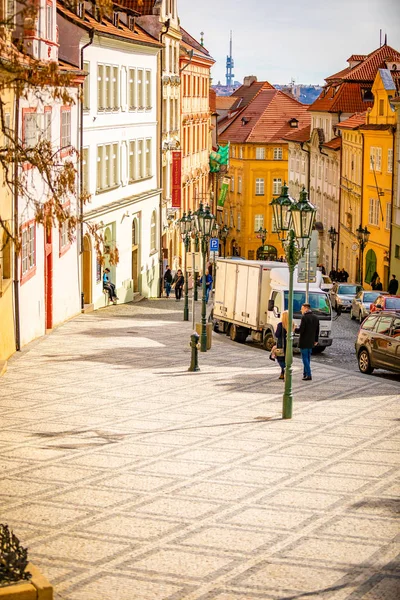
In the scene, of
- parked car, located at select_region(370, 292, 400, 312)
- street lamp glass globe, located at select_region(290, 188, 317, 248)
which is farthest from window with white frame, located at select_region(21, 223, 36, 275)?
parked car, located at select_region(370, 292, 400, 312)

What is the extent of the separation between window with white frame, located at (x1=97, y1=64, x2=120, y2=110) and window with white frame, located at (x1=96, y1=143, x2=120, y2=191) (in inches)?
58.8

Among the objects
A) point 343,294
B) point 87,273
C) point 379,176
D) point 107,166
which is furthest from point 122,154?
point 379,176

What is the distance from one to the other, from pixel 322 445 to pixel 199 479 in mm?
2958

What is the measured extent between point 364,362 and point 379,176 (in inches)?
1329

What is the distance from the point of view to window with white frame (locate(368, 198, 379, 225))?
5934cm

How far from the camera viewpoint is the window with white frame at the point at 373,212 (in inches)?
2336

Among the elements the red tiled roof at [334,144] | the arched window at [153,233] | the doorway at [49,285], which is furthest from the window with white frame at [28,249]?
the red tiled roof at [334,144]

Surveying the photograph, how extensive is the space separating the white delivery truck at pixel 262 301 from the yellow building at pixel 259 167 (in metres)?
63.8

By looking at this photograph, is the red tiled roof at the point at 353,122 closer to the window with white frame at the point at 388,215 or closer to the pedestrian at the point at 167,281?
the window with white frame at the point at 388,215

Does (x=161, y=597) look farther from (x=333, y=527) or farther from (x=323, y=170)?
(x=323, y=170)

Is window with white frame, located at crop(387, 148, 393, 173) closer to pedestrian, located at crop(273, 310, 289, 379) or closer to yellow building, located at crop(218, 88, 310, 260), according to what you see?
pedestrian, located at crop(273, 310, 289, 379)

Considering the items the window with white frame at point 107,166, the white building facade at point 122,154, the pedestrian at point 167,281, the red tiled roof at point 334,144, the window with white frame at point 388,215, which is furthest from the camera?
the red tiled roof at point 334,144

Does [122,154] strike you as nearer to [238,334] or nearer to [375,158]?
[238,334]

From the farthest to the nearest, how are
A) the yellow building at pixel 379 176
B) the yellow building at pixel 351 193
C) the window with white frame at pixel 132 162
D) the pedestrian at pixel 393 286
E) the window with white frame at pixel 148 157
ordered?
the yellow building at pixel 351 193 → the yellow building at pixel 379 176 → the window with white frame at pixel 148 157 → the pedestrian at pixel 393 286 → the window with white frame at pixel 132 162
